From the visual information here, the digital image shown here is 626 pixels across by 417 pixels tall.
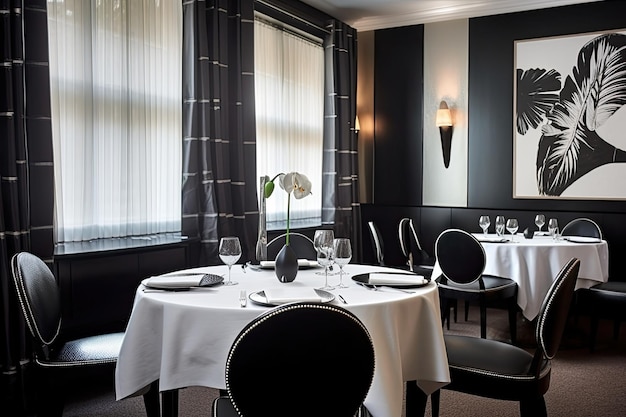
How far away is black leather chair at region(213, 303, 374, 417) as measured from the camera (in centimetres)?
145

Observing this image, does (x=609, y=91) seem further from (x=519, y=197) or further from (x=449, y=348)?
(x=449, y=348)

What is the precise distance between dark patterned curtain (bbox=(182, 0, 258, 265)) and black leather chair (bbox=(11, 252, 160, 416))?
1682mm

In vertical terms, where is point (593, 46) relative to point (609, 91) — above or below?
above

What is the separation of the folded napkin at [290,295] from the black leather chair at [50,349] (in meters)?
0.68

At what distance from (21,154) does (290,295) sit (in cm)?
173

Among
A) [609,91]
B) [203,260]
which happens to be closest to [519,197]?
[609,91]

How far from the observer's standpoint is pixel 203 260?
4234mm

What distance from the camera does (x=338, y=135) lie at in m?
6.03

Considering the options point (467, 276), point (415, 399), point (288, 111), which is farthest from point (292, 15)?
point (415, 399)

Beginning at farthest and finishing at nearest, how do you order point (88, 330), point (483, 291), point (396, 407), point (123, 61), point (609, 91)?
point (609, 91) → point (483, 291) → point (123, 61) → point (88, 330) → point (396, 407)

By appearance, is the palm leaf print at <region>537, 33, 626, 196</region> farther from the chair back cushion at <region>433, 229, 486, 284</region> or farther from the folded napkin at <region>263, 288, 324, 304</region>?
the folded napkin at <region>263, 288, 324, 304</region>

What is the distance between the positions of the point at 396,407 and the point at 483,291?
2.26 meters

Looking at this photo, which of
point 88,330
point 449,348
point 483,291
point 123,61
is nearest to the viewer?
point 449,348

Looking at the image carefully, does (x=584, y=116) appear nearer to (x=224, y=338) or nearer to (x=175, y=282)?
(x=175, y=282)
